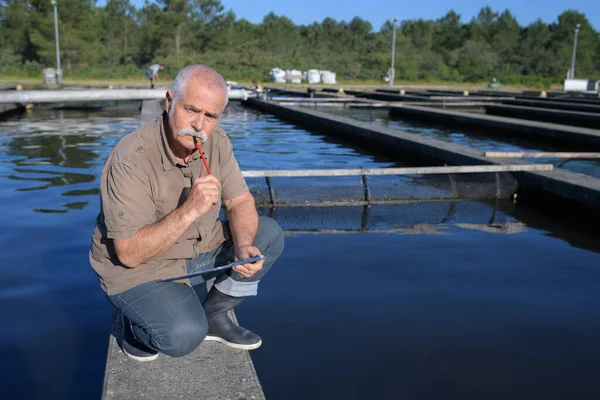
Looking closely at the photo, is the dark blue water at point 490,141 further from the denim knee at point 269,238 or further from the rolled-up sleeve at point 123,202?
the rolled-up sleeve at point 123,202

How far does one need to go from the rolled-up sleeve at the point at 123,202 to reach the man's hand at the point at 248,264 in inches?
21.1

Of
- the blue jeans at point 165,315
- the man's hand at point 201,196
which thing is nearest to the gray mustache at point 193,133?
the man's hand at point 201,196

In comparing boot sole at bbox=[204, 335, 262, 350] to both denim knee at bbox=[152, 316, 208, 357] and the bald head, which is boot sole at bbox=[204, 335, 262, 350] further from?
the bald head

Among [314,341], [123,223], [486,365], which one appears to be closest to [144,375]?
[123,223]

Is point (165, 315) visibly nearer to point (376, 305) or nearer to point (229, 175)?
point (229, 175)

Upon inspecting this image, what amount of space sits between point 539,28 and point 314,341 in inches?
4251

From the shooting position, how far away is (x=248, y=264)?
9.93ft

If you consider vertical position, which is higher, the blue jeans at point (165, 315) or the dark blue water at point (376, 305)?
the blue jeans at point (165, 315)

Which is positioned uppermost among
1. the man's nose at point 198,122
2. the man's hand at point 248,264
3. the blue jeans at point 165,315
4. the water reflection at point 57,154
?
the man's nose at point 198,122

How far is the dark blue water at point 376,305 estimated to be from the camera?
11.2ft

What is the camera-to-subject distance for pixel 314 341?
3869 mm

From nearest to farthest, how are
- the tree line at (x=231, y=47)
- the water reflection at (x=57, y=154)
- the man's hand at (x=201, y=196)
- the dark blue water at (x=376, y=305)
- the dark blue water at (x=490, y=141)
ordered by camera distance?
the man's hand at (x=201, y=196) → the dark blue water at (x=376, y=305) → the water reflection at (x=57, y=154) → the dark blue water at (x=490, y=141) → the tree line at (x=231, y=47)

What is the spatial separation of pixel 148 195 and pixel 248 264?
602 mm

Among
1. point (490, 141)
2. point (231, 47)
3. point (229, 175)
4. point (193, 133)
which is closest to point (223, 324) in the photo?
point (229, 175)
